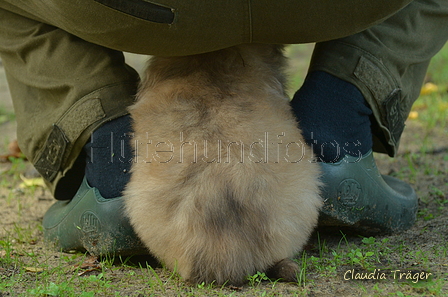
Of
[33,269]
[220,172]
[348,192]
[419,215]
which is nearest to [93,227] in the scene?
[33,269]

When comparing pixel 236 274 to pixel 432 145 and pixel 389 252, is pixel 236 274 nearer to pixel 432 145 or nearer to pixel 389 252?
pixel 389 252

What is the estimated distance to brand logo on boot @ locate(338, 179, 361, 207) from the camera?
5.24 ft

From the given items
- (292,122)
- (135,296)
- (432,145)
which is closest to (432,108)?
(432,145)

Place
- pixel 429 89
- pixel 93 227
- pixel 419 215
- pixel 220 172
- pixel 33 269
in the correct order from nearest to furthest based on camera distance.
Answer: pixel 220 172 → pixel 33 269 → pixel 93 227 → pixel 419 215 → pixel 429 89

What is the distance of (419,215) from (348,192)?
0.41m

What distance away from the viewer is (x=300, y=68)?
4.27 m

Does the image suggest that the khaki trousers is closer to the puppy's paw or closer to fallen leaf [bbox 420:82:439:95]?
the puppy's paw

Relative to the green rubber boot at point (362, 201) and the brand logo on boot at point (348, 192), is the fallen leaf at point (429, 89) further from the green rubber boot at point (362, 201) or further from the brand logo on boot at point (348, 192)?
the brand logo on boot at point (348, 192)

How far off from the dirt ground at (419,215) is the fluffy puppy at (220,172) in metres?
0.15

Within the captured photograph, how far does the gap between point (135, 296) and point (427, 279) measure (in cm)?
69

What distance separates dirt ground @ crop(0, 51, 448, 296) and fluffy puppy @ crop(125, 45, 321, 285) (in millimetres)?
149

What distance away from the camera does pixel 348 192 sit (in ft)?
5.27

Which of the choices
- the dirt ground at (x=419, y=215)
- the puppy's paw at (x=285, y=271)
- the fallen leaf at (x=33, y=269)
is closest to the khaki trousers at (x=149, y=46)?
the dirt ground at (x=419, y=215)

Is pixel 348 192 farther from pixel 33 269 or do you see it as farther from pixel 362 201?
pixel 33 269
